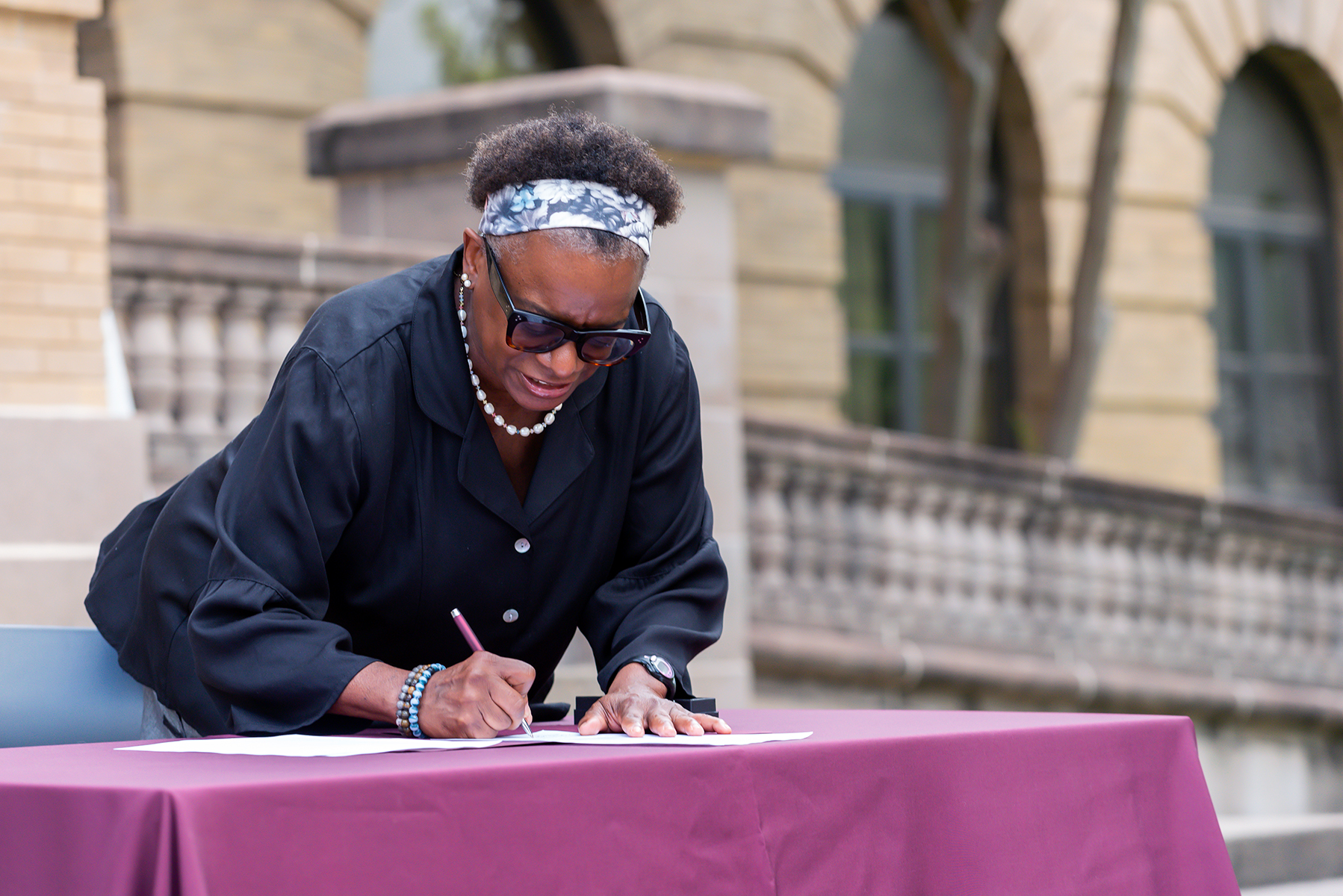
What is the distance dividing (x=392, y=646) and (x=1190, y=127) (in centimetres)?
1049

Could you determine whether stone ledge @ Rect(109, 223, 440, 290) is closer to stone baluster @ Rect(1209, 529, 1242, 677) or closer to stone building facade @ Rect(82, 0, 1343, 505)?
stone building facade @ Rect(82, 0, 1343, 505)

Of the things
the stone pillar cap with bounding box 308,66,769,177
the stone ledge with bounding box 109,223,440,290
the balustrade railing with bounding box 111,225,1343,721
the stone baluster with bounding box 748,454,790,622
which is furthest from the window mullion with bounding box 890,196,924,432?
the stone ledge with bounding box 109,223,440,290

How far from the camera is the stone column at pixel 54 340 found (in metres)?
4.57

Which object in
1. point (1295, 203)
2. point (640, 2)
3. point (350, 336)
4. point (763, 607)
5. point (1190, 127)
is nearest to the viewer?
point (350, 336)

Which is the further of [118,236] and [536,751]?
[118,236]

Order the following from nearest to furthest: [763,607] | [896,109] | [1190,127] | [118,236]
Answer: [118,236] → [763,607] → [896,109] → [1190,127]

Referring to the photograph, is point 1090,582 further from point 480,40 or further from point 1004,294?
point 480,40

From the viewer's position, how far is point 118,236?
499 centimetres

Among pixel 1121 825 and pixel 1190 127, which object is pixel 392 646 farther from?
pixel 1190 127

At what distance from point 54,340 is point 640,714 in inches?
119

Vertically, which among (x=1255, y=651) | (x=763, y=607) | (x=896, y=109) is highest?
(x=896, y=109)

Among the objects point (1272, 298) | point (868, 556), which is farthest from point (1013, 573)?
point (1272, 298)

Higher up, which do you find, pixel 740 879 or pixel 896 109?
pixel 896 109

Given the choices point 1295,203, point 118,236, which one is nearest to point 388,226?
point 118,236
